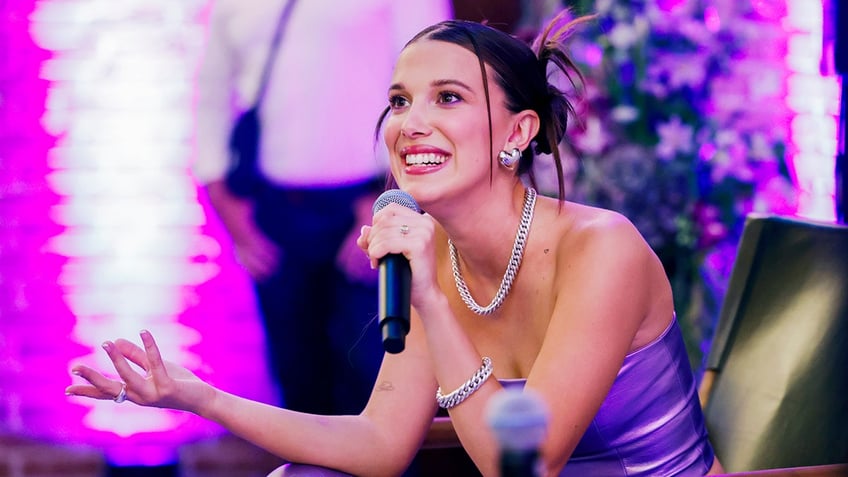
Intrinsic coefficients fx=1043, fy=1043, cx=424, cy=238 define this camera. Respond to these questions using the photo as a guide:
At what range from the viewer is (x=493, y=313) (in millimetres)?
1636

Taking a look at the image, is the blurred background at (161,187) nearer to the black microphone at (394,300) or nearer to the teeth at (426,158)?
the teeth at (426,158)

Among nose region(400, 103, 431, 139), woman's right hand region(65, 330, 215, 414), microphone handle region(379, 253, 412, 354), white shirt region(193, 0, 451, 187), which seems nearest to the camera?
microphone handle region(379, 253, 412, 354)

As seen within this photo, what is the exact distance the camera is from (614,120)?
8.96ft

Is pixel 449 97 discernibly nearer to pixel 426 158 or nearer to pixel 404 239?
pixel 426 158

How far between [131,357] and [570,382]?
559 mm

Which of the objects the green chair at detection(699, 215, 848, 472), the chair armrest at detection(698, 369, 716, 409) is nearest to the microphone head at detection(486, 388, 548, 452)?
the green chair at detection(699, 215, 848, 472)

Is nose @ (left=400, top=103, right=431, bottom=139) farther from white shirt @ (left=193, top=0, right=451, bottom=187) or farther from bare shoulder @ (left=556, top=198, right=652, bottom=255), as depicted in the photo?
white shirt @ (left=193, top=0, right=451, bottom=187)

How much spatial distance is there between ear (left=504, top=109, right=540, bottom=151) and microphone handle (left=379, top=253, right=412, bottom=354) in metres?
0.42

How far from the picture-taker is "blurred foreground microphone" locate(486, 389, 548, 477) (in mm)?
527

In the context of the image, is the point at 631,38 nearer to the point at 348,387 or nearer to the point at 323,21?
the point at 323,21

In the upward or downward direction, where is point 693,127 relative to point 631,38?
downward

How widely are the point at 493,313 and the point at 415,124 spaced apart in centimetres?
36

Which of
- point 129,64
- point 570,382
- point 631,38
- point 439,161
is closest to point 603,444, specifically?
point 570,382

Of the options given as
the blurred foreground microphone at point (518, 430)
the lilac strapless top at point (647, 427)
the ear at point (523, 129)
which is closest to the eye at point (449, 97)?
the ear at point (523, 129)
